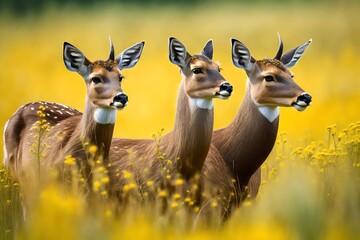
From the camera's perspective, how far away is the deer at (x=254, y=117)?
15.0 feet

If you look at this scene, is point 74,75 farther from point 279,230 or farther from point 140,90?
point 279,230

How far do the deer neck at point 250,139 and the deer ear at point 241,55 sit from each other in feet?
0.53

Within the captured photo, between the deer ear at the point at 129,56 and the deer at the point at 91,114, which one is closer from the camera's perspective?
the deer at the point at 91,114

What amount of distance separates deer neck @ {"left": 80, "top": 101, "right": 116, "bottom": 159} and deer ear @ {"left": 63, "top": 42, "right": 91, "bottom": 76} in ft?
0.70

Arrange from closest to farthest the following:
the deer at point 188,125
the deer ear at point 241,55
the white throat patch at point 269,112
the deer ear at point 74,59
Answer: the deer at point 188,125, the deer ear at point 74,59, the deer ear at point 241,55, the white throat patch at point 269,112

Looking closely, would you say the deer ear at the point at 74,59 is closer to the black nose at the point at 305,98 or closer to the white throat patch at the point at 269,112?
the white throat patch at the point at 269,112

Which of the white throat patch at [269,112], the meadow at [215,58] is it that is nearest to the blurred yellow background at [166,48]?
the meadow at [215,58]

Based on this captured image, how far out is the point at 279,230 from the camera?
197 centimetres

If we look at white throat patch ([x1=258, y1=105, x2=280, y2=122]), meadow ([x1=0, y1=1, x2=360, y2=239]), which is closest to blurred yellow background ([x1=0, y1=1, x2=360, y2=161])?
meadow ([x1=0, y1=1, x2=360, y2=239])

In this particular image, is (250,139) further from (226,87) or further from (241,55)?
(226,87)

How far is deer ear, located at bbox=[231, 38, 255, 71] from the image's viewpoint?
15.0ft

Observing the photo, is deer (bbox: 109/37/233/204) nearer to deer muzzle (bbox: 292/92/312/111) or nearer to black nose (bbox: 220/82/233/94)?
black nose (bbox: 220/82/233/94)

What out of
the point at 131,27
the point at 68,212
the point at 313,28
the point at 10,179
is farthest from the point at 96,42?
the point at 68,212

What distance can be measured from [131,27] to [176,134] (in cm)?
154
